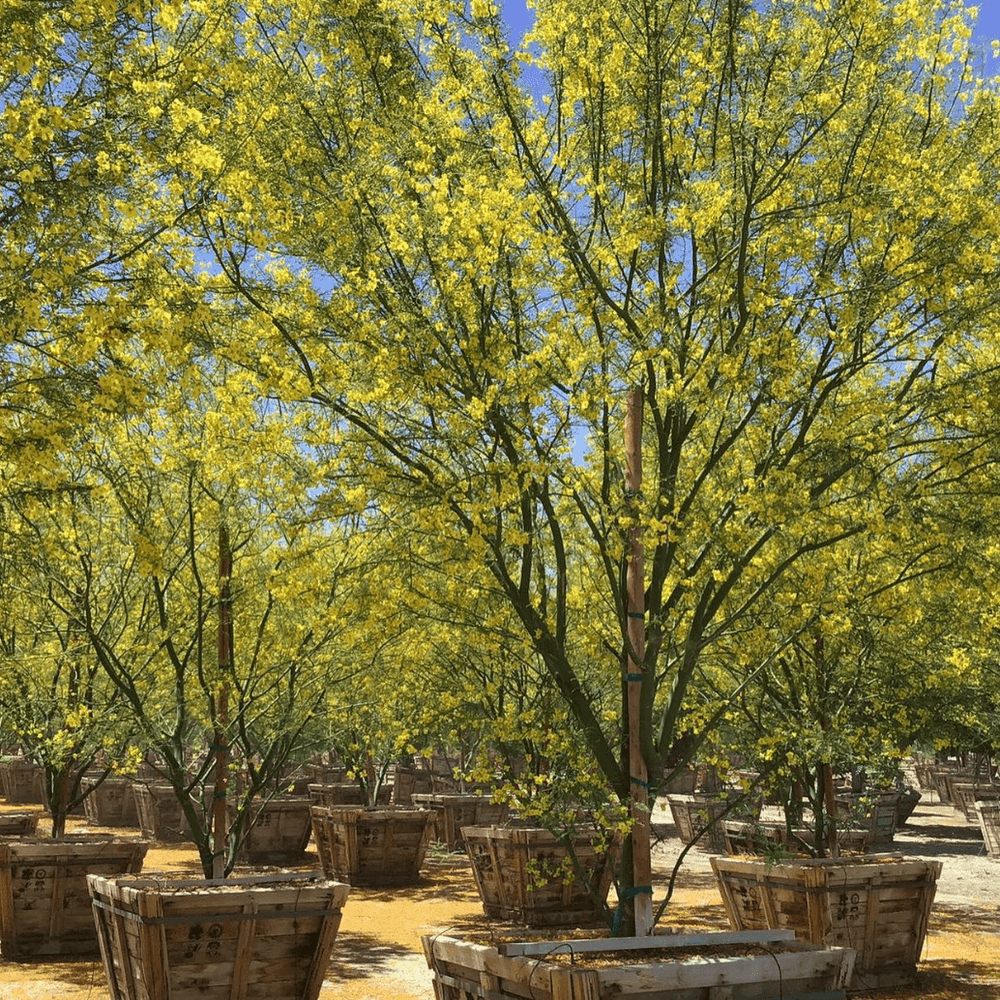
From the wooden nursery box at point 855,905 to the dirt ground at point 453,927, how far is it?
0.29 m

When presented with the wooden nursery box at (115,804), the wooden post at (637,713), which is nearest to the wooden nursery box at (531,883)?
the wooden post at (637,713)

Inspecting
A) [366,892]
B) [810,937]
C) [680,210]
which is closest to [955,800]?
[366,892]

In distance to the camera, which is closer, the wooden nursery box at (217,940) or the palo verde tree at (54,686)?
the wooden nursery box at (217,940)

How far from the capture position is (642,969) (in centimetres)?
512

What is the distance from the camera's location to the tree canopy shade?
6250 mm

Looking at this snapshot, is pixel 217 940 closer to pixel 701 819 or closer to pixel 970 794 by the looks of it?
pixel 701 819

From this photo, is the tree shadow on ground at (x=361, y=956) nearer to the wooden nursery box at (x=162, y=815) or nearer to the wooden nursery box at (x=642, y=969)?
the wooden nursery box at (x=642, y=969)

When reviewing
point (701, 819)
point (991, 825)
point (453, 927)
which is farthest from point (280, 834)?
point (991, 825)

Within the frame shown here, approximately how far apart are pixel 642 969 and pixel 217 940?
3.60 meters

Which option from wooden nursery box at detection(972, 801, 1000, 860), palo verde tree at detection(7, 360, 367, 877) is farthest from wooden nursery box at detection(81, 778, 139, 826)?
wooden nursery box at detection(972, 801, 1000, 860)

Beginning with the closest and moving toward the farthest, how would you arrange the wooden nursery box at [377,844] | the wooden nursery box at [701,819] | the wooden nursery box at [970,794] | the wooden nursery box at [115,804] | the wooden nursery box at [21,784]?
the wooden nursery box at [377,844] → the wooden nursery box at [701,819] → the wooden nursery box at [115,804] → the wooden nursery box at [970,794] → the wooden nursery box at [21,784]

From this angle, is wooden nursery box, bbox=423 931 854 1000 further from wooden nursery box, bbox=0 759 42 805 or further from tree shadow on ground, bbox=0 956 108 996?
wooden nursery box, bbox=0 759 42 805

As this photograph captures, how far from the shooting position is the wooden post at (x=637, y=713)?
673 centimetres

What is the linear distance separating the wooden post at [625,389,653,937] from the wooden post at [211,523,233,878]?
3811mm
